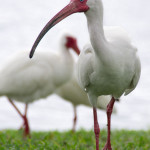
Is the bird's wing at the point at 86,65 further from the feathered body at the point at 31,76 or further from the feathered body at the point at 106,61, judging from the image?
the feathered body at the point at 31,76

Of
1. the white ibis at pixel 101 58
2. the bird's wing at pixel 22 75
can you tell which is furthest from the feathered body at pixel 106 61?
the bird's wing at pixel 22 75

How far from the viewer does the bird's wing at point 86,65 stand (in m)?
4.16

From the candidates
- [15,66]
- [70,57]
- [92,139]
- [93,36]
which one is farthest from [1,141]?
[70,57]

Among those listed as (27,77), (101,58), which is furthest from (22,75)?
(101,58)

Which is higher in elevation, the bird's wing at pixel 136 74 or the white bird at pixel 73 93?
the bird's wing at pixel 136 74

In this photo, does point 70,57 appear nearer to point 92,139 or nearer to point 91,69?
point 92,139

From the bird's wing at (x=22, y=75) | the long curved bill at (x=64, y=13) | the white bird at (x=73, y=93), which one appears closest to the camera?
the long curved bill at (x=64, y=13)

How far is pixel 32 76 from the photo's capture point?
24.8ft

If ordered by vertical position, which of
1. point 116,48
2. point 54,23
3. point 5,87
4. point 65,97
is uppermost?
point 54,23

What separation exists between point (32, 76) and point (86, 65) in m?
3.52

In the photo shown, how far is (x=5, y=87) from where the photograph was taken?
7547 millimetres

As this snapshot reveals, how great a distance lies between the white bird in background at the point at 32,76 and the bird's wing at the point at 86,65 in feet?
10.9

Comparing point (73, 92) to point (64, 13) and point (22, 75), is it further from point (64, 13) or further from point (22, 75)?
point (64, 13)

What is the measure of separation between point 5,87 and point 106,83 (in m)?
3.81
